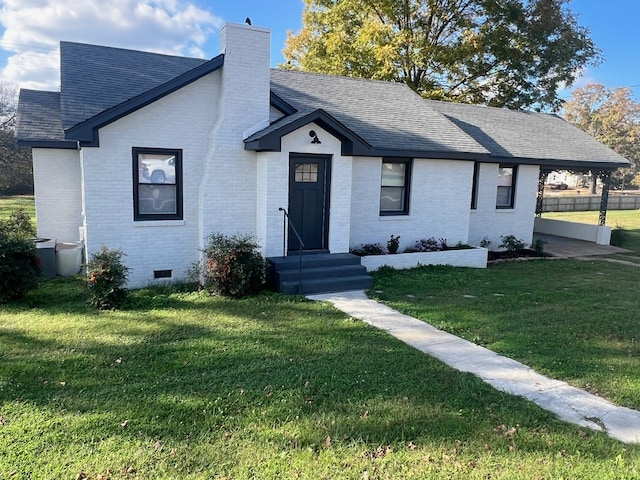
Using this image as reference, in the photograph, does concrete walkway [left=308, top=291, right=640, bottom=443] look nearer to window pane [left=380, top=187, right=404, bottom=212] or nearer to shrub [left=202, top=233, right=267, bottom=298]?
shrub [left=202, top=233, right=267, bottom=298]

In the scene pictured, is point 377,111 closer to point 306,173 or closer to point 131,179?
point 306,173

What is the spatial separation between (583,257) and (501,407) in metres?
12.0

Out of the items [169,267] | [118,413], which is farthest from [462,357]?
[169,267]

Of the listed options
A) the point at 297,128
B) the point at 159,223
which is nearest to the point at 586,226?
the point at 297,128

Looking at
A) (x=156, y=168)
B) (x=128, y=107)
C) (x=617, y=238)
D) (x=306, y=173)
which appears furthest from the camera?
(x=617, y=238)

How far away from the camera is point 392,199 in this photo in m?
12.1

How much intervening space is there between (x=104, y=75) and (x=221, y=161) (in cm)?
332

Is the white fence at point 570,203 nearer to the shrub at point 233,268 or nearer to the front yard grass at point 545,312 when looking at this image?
the front yard grass at point 545,312

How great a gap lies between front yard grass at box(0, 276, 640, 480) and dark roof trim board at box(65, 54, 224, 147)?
10.3 feet

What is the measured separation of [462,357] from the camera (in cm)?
601

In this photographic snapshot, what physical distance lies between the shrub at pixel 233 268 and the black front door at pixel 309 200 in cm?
148

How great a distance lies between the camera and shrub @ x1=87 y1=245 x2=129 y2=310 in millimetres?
7551

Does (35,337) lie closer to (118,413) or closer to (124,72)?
(118,413)

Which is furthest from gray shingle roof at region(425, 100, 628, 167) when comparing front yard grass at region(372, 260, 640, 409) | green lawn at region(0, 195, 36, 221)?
green lawn at region(0, 195, 36, 221)
